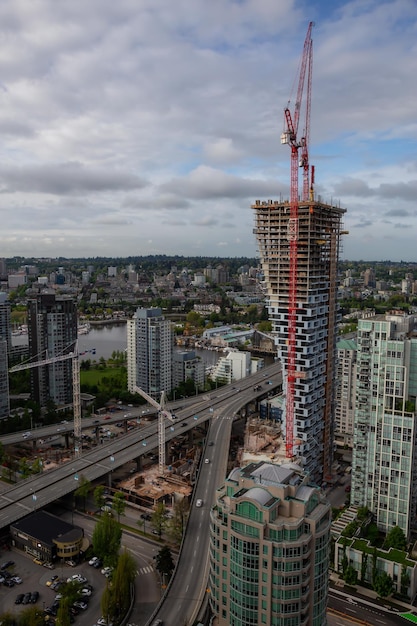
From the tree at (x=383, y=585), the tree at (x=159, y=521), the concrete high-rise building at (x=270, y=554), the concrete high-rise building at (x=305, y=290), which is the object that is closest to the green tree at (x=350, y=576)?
the tree at (x=383, y=585)

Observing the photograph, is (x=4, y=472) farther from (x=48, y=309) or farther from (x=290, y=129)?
(x=290, y=129)

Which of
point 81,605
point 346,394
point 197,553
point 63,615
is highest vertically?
point 346,394

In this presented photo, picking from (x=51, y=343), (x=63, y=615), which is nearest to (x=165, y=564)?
(x=63, y=615)

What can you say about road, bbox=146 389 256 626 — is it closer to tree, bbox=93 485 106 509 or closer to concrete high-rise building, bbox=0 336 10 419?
tree, bbox=93 485 106 509

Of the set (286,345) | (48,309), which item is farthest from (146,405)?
(286,345)

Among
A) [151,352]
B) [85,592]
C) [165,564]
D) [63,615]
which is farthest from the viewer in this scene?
[151,352]

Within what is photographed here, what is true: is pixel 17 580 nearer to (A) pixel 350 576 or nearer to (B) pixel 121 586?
(B) pixel 121 586
